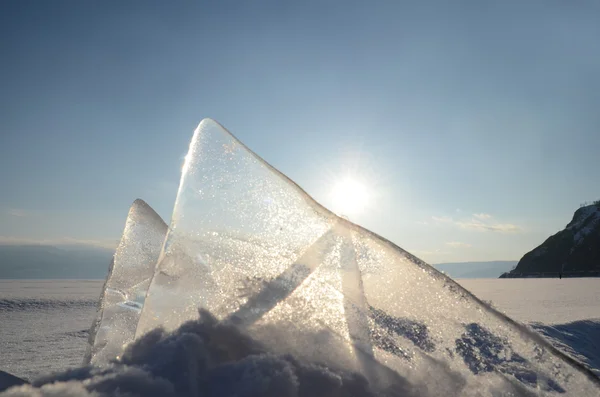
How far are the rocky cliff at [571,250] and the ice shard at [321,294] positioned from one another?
176 ft

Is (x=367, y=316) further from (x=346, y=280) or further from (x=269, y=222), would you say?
(x=269, y=222)

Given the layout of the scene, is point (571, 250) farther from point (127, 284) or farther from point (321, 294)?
point (321, 294)

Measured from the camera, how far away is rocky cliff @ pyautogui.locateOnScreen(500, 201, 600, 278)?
→ 4994 cm

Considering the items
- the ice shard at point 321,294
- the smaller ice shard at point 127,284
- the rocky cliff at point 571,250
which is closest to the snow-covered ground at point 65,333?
the smaller ice shard at point 127,284

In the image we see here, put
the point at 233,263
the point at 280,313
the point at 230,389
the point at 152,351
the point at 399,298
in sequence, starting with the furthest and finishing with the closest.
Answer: the point at 233,263, the point at 399,298, the point at 280,313, the point at 152,351, the point at 230,389

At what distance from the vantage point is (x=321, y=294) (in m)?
1.61

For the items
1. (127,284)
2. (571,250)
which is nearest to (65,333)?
(127,284)

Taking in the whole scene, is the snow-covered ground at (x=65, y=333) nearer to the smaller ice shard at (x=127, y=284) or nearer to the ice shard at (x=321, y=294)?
the smaller ice shard at (x=127, y=284)

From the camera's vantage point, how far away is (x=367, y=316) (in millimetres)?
1570

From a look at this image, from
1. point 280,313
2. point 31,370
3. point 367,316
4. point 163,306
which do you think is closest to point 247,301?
point 280,313

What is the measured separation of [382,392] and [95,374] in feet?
2.73

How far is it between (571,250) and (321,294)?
6287 cm

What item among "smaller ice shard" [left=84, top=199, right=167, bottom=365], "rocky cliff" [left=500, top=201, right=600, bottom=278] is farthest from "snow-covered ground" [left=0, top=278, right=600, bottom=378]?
"rocky cliff" [left=500, top=201, right=600, bottom=278]

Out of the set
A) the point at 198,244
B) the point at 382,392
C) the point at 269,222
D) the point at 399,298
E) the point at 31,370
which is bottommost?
the point at 31,370
